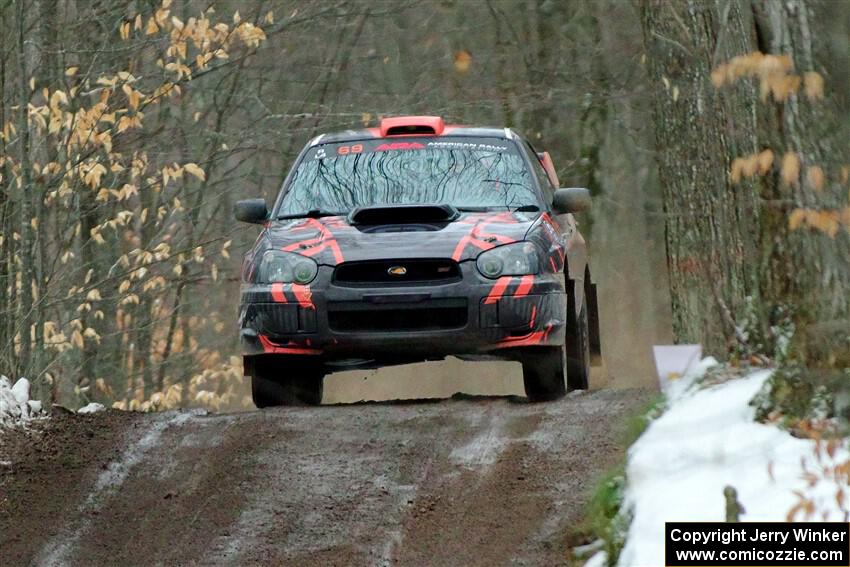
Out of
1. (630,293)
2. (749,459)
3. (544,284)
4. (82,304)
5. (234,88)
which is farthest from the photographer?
(630,293)

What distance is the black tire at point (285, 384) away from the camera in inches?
392

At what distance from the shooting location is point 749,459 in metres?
5.61

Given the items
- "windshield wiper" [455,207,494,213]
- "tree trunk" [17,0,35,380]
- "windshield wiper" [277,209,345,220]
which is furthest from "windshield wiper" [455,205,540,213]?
"tree trunk" [17,0,35,380]

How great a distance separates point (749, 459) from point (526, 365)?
412cm

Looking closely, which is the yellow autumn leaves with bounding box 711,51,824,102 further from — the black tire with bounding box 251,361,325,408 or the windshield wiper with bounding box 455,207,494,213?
the black tire with bounding box 251,361,325,408

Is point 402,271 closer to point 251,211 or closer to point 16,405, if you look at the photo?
point 251,211

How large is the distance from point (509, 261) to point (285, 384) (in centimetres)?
183

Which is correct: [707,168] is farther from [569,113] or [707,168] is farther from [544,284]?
[569,113]

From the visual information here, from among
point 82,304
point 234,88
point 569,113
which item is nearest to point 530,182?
point 82,304

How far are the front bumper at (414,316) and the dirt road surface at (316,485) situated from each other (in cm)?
40

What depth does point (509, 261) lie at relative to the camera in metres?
9.41

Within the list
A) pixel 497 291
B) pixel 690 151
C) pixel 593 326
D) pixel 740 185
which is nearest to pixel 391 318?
pixel 497 291

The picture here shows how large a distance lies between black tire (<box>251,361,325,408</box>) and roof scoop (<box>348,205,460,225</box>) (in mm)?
1036

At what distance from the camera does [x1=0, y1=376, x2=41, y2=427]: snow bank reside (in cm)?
988
